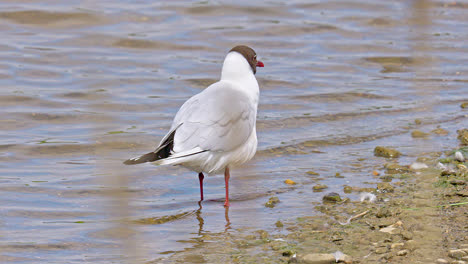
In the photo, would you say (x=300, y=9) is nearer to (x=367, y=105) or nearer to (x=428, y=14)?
(x=367, y=105)

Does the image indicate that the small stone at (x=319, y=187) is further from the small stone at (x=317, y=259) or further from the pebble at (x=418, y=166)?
the small stone at (x=317, y=259)

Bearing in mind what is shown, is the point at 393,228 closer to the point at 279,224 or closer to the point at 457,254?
the point at 457,254

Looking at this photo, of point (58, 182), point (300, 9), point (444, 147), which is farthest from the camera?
point (300, 9)

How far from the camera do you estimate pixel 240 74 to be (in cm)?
583

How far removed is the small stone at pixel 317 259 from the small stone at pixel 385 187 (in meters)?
1.66

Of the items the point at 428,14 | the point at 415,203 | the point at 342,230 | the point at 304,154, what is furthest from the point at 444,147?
the point at 428,14

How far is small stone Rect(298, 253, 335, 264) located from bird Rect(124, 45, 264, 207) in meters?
1.42

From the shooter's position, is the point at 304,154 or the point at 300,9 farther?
the point at 300,9

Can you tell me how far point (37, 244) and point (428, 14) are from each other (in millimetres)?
3537

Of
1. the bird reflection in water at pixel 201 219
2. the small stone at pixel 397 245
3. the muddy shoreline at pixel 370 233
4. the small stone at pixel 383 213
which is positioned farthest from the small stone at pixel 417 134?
the small stone at pixel 397 245

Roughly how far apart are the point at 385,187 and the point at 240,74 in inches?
57.6

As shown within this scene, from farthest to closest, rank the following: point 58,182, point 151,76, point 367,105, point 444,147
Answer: point 151,76
point 367,105
point 444,147
point 58,182

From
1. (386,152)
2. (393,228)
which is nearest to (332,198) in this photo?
(393,228)

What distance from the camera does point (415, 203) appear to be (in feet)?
15.4
